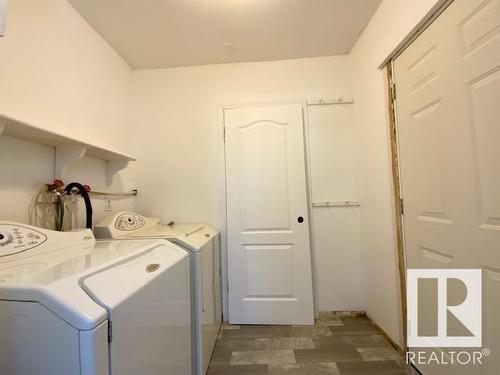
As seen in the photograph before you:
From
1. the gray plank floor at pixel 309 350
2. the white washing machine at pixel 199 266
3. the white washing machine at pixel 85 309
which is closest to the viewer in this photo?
the white washing machine at pixel 85 309

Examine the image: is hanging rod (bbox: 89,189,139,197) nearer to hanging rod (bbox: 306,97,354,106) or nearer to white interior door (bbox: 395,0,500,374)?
hanging rod (bbox: 306,97,354,106)

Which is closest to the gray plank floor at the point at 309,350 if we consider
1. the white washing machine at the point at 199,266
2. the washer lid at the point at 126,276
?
the white washing machine at the point at 199,266

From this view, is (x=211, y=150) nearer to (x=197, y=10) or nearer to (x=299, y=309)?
(x=197, y=10)

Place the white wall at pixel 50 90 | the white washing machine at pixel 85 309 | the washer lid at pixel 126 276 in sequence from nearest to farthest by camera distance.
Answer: the white washing machine at pixel 85 309, the washer lid at pixel 126 276, the white wall at pixel 50 90

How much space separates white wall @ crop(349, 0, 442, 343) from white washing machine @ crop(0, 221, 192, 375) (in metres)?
1.53

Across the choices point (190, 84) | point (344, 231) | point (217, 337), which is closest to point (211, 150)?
point (190, 84)

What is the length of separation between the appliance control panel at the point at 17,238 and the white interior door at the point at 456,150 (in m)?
1.98

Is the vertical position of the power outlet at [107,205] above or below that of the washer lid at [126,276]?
above

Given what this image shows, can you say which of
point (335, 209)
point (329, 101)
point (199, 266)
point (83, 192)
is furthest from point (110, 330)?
point (329, 101)

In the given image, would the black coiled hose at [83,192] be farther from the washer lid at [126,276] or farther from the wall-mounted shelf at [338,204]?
the wall-mounted shelf at [338,204]

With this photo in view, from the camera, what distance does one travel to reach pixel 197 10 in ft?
6.22

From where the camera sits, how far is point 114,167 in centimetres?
229

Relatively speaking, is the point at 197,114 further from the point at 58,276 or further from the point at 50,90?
the point at 58,276

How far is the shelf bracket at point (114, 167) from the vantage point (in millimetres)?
2268
